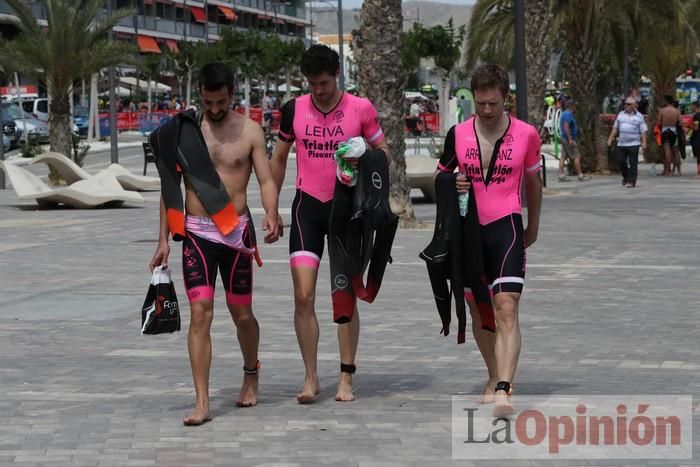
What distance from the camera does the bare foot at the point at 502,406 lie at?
674cm

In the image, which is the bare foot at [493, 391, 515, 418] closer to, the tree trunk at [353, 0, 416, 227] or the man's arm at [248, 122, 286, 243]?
the man's arm at [248, 122, 286, 243]

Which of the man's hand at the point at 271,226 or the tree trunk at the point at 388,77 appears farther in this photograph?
the tree trunk at the point at 388,77

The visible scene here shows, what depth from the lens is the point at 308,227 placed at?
7426 millimetres

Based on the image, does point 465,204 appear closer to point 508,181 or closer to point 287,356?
point 508,181

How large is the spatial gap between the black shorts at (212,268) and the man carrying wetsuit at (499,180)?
1131mm

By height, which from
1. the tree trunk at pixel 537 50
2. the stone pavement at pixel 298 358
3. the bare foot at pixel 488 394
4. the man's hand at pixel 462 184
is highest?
the tree trunk at pixel 537 50

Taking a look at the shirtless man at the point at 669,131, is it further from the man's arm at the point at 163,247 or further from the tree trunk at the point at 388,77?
the man's arm at the point at 163,247

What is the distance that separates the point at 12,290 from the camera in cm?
1221

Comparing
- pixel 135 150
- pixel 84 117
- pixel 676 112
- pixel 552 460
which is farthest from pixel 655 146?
pixel 84 117

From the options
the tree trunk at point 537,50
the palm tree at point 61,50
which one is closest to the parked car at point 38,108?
the palm tree at point 61,50

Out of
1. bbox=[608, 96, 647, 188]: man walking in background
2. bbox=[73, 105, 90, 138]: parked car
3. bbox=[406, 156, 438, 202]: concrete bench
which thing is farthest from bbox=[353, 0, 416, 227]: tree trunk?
bbox=[73, 105, 90, 138]: parked car

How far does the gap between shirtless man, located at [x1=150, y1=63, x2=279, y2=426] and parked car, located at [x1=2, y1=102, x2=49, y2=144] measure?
42097 millimetres

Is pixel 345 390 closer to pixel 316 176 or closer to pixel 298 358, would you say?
pixel 316 176

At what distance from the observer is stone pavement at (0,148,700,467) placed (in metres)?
6.37
